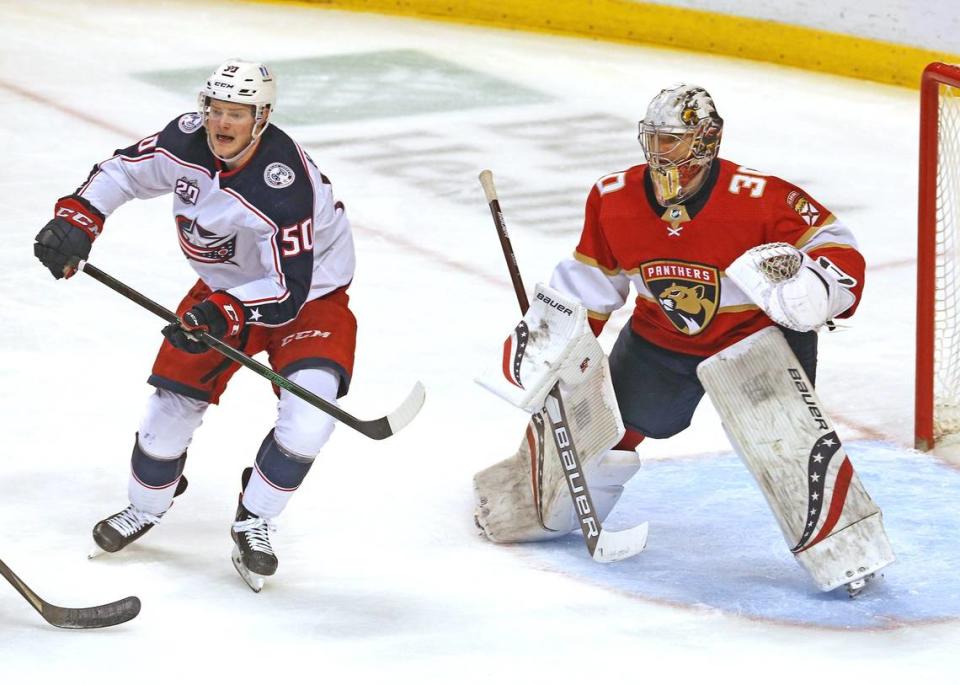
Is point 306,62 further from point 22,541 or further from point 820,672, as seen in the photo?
point 820,672

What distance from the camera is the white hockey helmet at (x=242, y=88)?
3.53 metres

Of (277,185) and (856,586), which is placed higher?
(277,185)

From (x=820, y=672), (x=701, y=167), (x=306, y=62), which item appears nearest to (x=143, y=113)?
(x=306, y=62)

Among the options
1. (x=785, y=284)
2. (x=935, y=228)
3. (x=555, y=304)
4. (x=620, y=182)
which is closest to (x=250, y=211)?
(x=555, y=304)

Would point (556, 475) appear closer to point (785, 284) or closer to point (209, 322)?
point (785, 284)

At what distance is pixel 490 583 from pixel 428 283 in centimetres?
226

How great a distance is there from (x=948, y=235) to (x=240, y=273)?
1.92 meters

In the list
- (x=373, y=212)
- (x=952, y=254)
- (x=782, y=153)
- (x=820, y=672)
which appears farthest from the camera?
(x=782, y=153)

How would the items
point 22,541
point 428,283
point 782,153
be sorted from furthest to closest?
point 782,153 → point 428,283 → point 22,541

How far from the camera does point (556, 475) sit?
3.86m

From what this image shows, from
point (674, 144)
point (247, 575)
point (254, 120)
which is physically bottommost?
point (247, 575)

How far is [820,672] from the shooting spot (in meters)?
3.23

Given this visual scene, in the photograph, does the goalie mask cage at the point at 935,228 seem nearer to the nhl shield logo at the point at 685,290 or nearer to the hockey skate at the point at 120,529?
the nhl shield logo at the point at 685,290

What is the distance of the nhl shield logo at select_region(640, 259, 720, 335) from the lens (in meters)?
3.64
